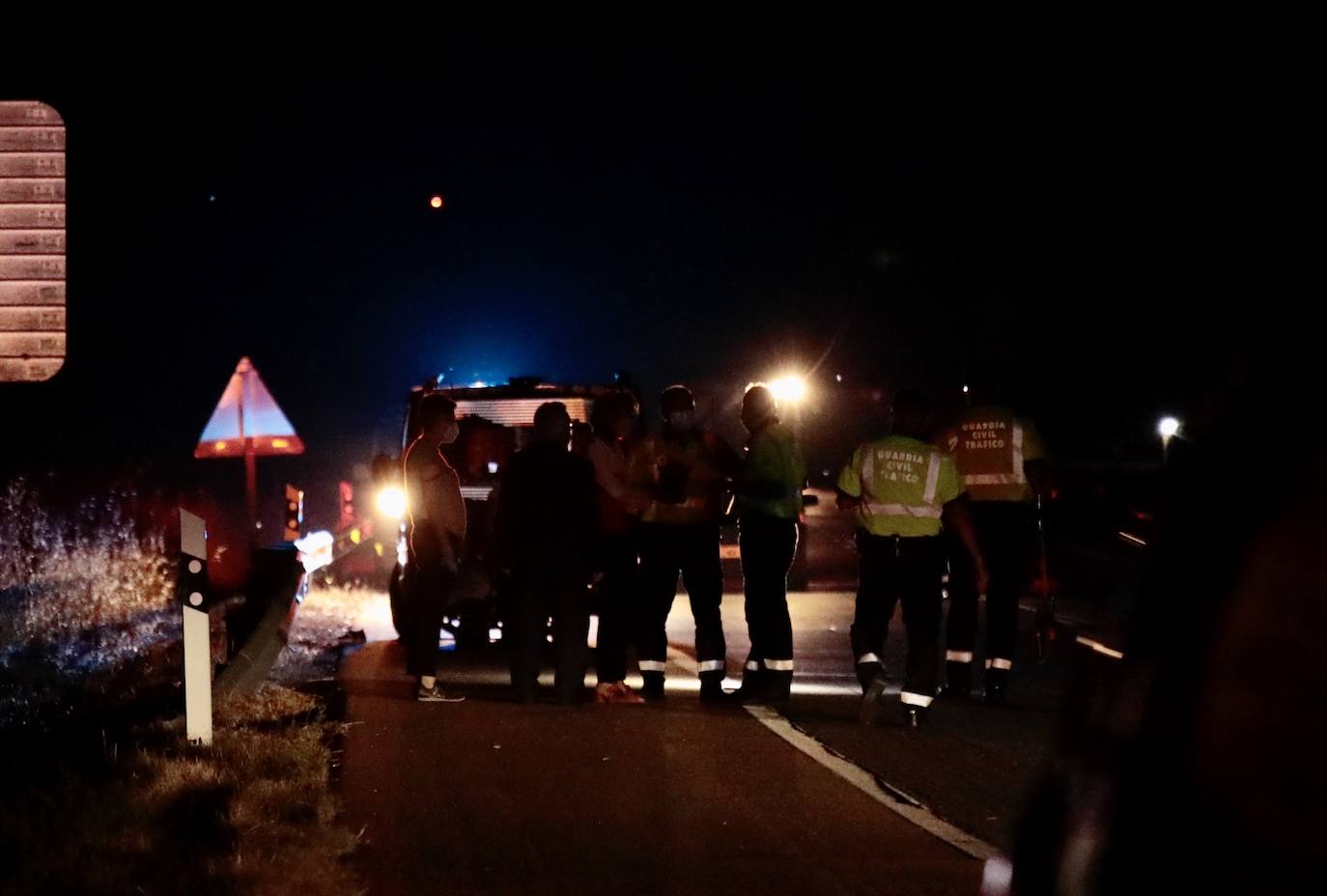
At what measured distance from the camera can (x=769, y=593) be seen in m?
10.3

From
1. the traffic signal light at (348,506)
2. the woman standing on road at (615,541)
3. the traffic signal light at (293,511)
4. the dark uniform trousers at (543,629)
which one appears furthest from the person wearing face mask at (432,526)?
the traffic signal light at (348,506)

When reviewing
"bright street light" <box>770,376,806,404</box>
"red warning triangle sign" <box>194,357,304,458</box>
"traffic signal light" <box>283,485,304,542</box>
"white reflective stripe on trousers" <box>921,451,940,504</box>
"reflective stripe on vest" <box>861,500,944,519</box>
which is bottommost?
"traffic signal light" <box>283,485,304,542</box>

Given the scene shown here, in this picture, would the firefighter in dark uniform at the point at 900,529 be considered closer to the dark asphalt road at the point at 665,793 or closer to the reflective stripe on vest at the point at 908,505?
the reflective stripe on vest at the point at 908,505

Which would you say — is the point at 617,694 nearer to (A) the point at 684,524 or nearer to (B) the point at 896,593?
(A) the point at 684,524

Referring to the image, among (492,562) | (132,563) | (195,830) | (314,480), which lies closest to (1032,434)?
(492,562)

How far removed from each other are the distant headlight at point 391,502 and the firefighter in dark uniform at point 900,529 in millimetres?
5264

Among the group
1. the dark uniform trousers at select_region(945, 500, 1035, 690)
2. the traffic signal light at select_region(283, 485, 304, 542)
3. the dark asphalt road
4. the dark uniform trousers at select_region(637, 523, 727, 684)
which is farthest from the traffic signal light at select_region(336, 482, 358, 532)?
the dark uniform trousers at select_region(945, 500, 1035, 690)

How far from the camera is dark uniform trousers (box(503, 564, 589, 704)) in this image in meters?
10.4

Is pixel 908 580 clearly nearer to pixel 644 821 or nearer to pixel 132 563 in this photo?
pixel 644 821

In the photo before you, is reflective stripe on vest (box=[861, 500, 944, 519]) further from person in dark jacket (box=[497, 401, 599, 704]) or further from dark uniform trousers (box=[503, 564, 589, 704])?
dark uniform trousers (box=[503, 564, 589, 704])

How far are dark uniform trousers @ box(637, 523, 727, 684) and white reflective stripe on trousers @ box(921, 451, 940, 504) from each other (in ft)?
4.85

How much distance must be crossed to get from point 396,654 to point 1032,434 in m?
5.11

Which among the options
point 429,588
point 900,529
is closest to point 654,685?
point 429,588

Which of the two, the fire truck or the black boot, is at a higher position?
the fire truck
